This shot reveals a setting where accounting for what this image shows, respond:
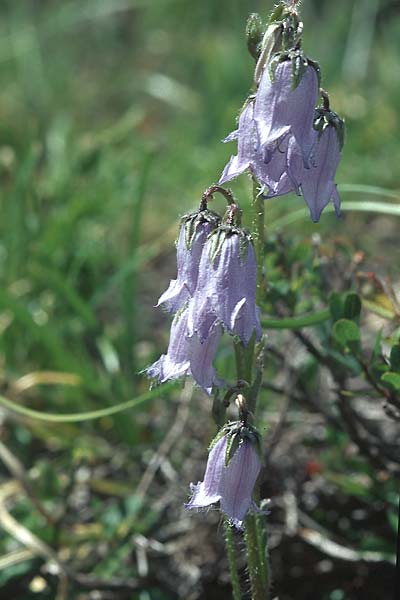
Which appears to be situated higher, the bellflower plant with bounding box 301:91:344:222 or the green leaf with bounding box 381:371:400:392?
the bellflower plant with bounding box 301:91:344:222

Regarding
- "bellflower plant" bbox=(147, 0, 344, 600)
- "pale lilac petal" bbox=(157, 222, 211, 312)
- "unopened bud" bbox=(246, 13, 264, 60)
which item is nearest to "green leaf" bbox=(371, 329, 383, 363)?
"bellflower plant" bbox=(147, 0, 344, 600)

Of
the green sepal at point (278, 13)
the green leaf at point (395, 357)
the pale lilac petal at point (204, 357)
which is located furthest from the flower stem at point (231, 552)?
the green sepal at point (278, 13)

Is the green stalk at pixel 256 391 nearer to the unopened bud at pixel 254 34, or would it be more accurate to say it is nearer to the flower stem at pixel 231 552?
the flower stem at pixel 231 552

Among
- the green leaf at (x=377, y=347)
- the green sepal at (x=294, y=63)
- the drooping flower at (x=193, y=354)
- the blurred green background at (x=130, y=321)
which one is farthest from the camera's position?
the blurred green background at (x=130, y=321)

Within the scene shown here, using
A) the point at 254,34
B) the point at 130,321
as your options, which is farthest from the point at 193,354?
the point at 130,321

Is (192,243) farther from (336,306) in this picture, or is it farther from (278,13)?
(336,306)

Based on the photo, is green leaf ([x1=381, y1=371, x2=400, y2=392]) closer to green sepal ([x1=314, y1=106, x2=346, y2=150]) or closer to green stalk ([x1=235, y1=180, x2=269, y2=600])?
green stalk ([x1=235, y1=180, x2=269, y2=600])
